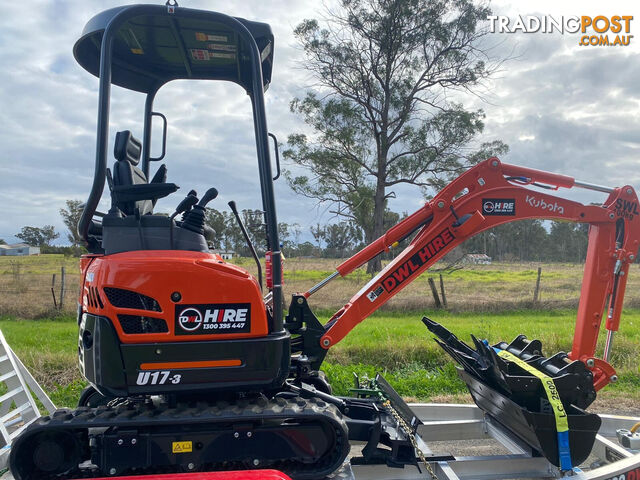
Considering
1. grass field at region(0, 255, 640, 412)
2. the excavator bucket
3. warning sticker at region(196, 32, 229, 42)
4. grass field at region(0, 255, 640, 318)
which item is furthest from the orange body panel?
grass field at region(0, 255, 640, 318)

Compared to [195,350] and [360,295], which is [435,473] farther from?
[195,350]

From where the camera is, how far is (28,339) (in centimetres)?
1117

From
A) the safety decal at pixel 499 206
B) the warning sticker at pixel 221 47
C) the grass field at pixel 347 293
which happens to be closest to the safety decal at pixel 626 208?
the safety decal at pixel 499 206

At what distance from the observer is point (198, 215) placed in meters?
3.63

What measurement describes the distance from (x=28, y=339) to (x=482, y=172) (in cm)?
1074

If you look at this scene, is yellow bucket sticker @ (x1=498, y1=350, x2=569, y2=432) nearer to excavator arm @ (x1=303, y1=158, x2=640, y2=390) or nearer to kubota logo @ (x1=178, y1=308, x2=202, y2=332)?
excavator arm @ (x1=303, y1=158, x2=640, y2=390)

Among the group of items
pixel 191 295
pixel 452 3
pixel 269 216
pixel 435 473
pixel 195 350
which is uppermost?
pixel 452 3

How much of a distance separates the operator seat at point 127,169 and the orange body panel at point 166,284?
46 cm

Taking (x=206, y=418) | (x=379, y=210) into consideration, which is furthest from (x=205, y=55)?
(x=379, y=210)

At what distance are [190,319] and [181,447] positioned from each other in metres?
0.89

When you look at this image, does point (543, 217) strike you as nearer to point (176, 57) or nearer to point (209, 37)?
point (209, 37)

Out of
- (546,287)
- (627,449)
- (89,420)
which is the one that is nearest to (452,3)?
(546,287)

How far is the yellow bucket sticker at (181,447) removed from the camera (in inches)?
132

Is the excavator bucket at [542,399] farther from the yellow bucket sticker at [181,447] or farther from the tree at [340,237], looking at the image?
the tree at [340,237]
